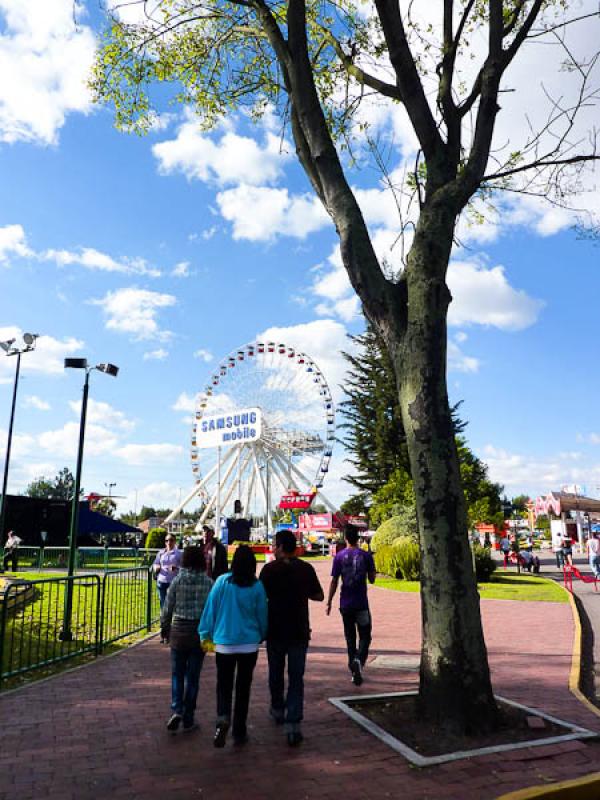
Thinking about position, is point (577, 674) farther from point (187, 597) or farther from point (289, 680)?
point (187, 597)

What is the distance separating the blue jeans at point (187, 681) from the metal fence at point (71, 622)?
2.23m

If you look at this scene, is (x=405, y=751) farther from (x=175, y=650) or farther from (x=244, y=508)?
(x=244, y=508)

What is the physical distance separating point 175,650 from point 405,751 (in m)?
1.99

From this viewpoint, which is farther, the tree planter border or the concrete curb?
the tree planter border

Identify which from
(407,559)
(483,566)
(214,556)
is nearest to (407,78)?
(214,556)

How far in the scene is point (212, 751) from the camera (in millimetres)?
4539

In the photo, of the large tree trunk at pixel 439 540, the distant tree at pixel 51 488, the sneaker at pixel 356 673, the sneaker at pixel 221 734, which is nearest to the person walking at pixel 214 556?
the sneaker at pixel 356 673

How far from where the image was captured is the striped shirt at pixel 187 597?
17.0 ft

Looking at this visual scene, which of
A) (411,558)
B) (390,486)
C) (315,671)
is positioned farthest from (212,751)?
→ (390,486)

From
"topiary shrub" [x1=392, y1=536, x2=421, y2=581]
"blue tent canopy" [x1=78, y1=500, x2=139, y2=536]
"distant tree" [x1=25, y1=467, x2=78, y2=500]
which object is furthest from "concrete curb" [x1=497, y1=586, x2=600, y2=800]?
"distant tree" [x1=25, y1=467, x2=78, y2=500]

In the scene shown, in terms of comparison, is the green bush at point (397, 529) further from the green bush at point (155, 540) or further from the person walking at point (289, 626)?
the person walking at point (289, 626)

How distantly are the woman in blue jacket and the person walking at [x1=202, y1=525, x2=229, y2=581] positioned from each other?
427 cm

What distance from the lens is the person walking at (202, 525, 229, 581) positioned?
9.16 meters

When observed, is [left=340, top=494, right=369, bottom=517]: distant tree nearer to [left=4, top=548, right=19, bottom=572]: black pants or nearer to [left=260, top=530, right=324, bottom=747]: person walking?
[left=4, top=548, right=19, bottom=572]: black pants
